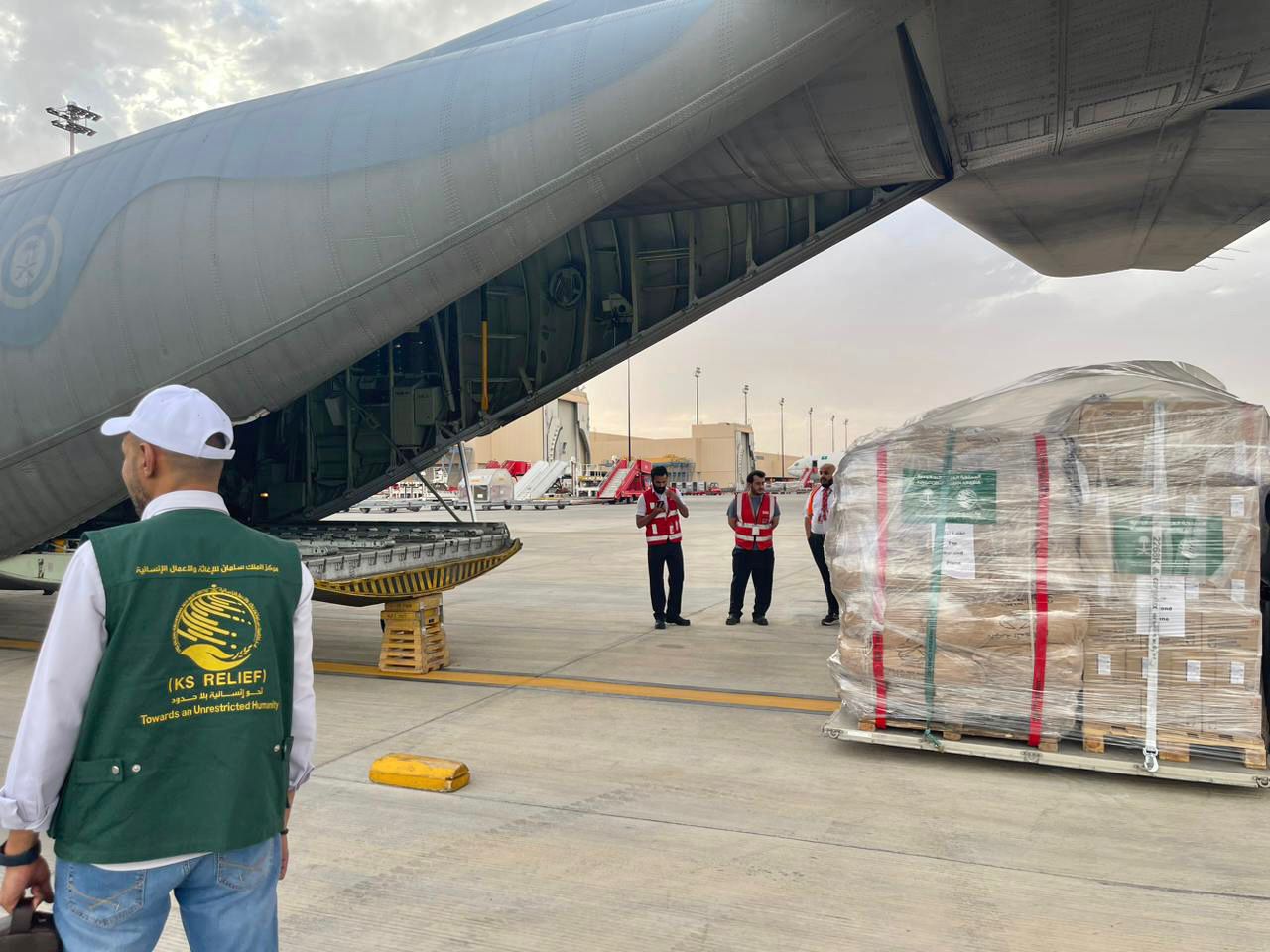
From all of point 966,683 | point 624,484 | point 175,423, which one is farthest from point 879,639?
point 624,484

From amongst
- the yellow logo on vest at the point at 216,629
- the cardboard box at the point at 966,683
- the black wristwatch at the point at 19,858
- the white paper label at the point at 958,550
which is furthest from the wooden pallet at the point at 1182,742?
the black wristwatch at the point at 19,858

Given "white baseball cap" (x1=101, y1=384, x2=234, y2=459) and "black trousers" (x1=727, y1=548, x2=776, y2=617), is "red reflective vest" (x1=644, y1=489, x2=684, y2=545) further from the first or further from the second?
"white baseball cap" (x1=101, y1=384, x2=234, y2=459)

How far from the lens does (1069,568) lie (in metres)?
5.05

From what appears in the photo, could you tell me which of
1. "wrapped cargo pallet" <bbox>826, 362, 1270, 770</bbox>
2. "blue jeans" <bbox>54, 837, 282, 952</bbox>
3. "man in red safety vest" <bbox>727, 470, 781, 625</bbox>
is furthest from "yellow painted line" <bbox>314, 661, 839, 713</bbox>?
"blue jeans" <bbox>54, 837, 282, 952</bbox>

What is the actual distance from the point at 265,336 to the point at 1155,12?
652 cm

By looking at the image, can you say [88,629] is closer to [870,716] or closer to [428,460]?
[870,716]

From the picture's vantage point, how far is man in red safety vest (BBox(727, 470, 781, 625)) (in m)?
10.0

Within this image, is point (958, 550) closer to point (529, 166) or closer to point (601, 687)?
point (601, 687)

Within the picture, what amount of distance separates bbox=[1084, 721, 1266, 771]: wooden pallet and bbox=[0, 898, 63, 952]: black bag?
500cm

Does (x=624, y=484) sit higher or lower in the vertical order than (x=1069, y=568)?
lower

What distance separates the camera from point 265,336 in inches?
260

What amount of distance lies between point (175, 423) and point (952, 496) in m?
4.56

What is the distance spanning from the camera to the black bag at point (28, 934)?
1.74 meters

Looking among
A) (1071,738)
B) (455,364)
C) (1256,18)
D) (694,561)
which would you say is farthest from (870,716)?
(694,561)
